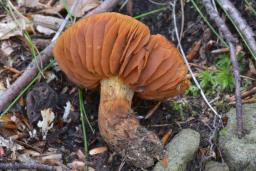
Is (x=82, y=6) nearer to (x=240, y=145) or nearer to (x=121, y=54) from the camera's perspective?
(x=121, y=54)

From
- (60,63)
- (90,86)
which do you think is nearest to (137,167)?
(90,86)

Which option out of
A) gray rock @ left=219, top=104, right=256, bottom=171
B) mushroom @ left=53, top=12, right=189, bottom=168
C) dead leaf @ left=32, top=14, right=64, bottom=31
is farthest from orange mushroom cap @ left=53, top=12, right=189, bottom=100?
dead leaf @ left=32, top=14, right=64, bottom=31

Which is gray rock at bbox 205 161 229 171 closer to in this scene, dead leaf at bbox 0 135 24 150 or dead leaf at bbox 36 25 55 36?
dead leaf at bbox 0 135 24 150

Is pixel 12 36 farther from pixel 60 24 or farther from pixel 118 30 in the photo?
pixel 118 30

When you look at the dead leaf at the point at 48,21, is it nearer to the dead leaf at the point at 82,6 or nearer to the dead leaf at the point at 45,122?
the dead leaf at the point at 82,6

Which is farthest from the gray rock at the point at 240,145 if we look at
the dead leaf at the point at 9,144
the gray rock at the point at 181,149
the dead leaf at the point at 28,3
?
the dead leaf at the point at 28,3
